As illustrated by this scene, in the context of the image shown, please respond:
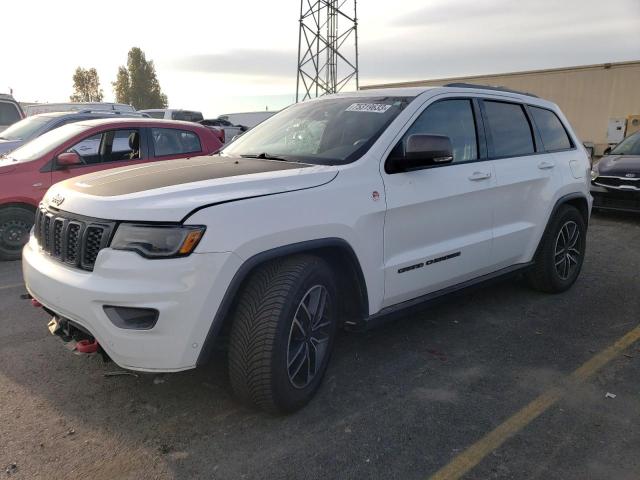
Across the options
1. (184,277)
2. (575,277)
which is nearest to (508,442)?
(184,277)

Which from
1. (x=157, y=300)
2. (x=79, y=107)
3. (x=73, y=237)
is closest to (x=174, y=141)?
(x=73, y=237)

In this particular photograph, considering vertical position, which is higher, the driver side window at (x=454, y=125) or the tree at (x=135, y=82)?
the tree at (x=135, y=82)

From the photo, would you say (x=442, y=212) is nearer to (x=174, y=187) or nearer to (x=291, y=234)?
(x=291, y=234)

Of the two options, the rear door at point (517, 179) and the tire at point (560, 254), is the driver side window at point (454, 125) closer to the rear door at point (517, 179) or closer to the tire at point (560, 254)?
the rear door at point (517, 179)

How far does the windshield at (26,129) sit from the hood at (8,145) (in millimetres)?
124

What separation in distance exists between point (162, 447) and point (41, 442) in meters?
0.62

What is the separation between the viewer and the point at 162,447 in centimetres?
275

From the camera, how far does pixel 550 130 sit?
5.10 metres

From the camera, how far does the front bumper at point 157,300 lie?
2535 mm

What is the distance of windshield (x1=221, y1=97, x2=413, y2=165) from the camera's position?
3551mm

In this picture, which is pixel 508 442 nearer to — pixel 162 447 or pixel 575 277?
pixel 162 447

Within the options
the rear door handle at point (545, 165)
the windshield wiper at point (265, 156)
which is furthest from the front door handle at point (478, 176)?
the windshield wiper at point (265, 156)

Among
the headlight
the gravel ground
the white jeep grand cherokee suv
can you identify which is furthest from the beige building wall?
the headlight

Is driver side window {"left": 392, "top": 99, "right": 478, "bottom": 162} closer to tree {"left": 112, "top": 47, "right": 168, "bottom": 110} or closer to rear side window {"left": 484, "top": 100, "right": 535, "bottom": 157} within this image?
rear side window {"left": 484, "top": 100, "right": 535, "bottom": 157}
